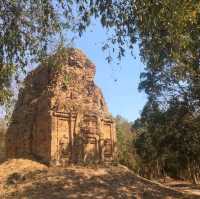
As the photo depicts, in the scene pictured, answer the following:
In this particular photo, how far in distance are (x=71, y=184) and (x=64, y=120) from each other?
4277 mm

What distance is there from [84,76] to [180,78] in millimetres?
6650

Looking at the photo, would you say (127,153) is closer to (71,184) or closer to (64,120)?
(64,120)

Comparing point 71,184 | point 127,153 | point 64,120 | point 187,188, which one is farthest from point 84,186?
point 127,153

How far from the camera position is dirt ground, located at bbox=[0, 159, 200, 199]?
55.7 ft

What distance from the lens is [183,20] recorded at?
9719 millimetres

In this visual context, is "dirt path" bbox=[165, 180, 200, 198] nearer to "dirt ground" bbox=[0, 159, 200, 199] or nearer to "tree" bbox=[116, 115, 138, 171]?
"dirt ground" bbox=[0, 159, 200, 199]

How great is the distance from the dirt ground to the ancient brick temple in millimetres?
1105

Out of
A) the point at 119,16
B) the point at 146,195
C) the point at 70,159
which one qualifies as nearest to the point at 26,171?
the point at 70,159

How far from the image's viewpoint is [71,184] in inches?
701

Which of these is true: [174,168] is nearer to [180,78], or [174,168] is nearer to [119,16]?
[180,78]

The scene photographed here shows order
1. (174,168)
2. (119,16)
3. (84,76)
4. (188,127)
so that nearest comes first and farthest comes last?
(119,16)
(84,76)
(188,127)
(174,168)

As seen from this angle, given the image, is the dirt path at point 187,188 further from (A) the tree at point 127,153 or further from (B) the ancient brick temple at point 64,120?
(B) the ancient brick temple at point 64,120

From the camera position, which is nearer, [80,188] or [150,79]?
[80,188]

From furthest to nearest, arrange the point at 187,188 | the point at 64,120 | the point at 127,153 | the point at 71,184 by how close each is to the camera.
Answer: the point at 127,153 → the point at 187,188 → the point at 64,120 → the point at 71,184
